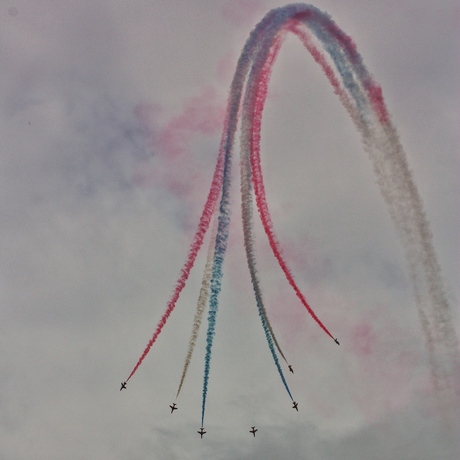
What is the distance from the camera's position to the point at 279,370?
204ft

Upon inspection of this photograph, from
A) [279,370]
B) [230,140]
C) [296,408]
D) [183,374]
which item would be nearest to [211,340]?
[183,374]

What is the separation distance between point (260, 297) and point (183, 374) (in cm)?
1173

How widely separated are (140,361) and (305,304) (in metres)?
18.6

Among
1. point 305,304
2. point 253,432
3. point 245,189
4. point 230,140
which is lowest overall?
point 253,432

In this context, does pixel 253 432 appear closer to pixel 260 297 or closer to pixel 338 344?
pixel 338 344

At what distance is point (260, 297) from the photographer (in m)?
57.0

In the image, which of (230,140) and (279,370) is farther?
(279,370)

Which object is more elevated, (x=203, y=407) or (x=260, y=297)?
(x=260, y=297)

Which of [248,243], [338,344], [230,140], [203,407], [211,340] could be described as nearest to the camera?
[230,140]

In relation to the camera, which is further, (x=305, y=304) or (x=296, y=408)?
(x=296, y=408)

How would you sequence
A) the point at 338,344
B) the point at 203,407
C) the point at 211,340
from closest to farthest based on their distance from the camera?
the point at 211,340 < the point at 203,407 < the point at 338,344

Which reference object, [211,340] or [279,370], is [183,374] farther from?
[279,370]

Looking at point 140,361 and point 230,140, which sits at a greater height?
point 230,140

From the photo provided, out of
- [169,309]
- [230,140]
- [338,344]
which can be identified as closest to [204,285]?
[169,309]
